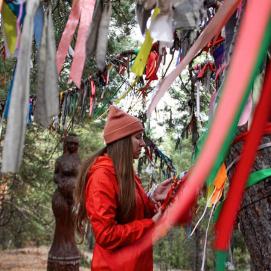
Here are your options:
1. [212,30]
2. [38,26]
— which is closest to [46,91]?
[38,26]

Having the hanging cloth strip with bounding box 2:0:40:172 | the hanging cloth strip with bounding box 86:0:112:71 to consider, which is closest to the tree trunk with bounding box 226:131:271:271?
the hanging cloth strip with bounding box 86:0:112:71

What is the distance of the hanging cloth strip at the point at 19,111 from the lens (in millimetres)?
778

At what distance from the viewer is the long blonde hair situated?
1.79m

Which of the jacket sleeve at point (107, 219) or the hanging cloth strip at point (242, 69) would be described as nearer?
the hanging cloth strip at point (242, 69)

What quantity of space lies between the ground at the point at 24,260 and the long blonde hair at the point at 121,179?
11.5 meters

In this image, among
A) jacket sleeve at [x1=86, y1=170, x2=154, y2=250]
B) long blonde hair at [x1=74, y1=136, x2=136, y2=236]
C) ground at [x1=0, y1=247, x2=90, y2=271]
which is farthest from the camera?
ground at [x1=0, y1=247, x2=90, y2=271]

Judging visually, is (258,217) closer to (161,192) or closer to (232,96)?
(161,192)

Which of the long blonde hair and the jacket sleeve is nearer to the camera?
the jacket sleeve

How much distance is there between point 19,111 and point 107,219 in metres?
0.92

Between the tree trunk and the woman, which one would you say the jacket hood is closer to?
the woman

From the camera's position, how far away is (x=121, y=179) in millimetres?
1799

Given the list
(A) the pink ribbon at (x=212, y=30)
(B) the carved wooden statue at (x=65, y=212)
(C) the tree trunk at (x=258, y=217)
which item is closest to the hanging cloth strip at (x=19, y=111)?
(A) the pink ribbon at (x=212, y=30)

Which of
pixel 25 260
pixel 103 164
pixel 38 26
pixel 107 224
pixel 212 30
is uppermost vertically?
pixel 38 26

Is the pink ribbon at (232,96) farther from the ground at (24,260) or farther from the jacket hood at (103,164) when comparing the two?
the ground at (24,260)
